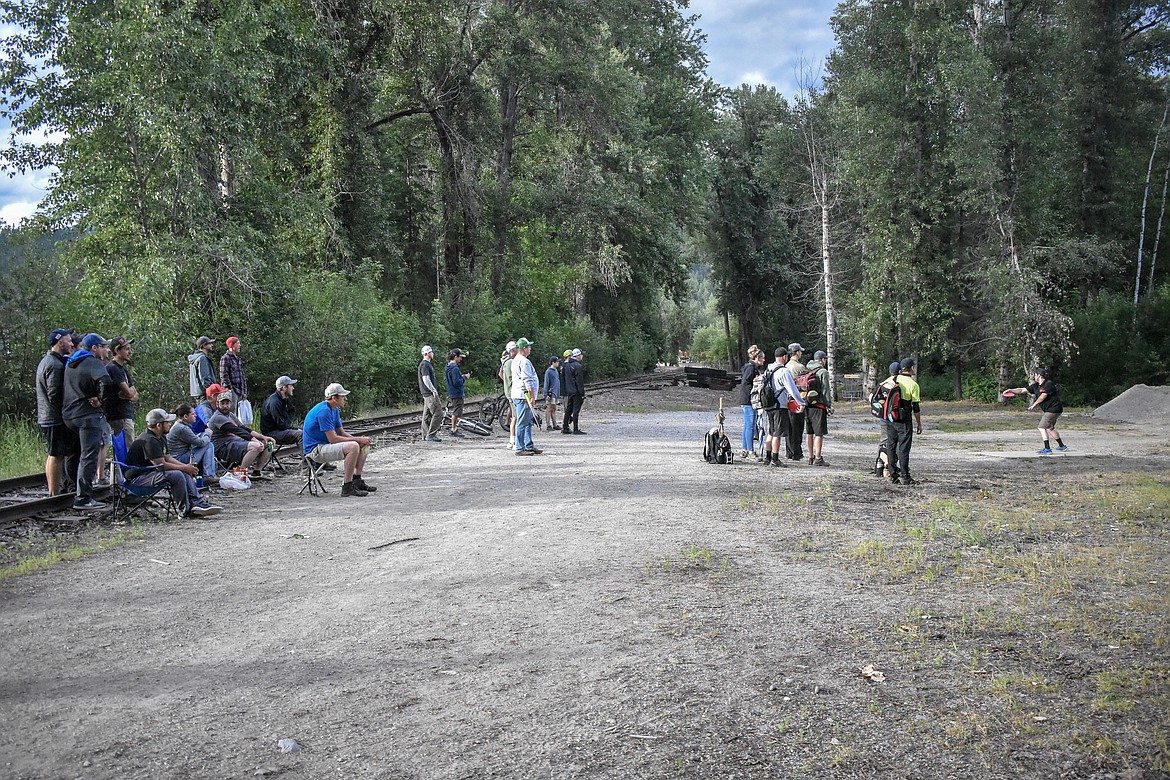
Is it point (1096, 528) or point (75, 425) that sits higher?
point (75, 425)

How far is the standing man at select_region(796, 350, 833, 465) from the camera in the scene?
50.0 ft

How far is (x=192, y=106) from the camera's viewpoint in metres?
18.7

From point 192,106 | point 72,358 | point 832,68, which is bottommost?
point 72,358

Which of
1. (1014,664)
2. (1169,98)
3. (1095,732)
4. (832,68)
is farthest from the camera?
(832,68)

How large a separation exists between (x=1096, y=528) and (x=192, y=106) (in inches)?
721

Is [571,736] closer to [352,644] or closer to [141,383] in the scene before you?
[352,644]

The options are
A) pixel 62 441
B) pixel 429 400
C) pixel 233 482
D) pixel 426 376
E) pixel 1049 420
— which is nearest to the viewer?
pixel 62 441

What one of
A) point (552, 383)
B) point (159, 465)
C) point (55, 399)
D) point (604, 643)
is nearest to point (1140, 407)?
point (552, 383)

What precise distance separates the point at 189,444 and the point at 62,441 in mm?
1463

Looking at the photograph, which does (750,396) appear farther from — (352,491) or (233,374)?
(233,374)

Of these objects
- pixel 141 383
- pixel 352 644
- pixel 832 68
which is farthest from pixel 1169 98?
pixel 352 644

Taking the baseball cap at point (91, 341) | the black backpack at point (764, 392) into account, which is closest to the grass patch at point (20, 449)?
the baseball cap at point (91, 341)

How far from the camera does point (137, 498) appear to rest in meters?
10.3

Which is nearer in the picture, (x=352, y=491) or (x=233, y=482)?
(x=352, y=491)
